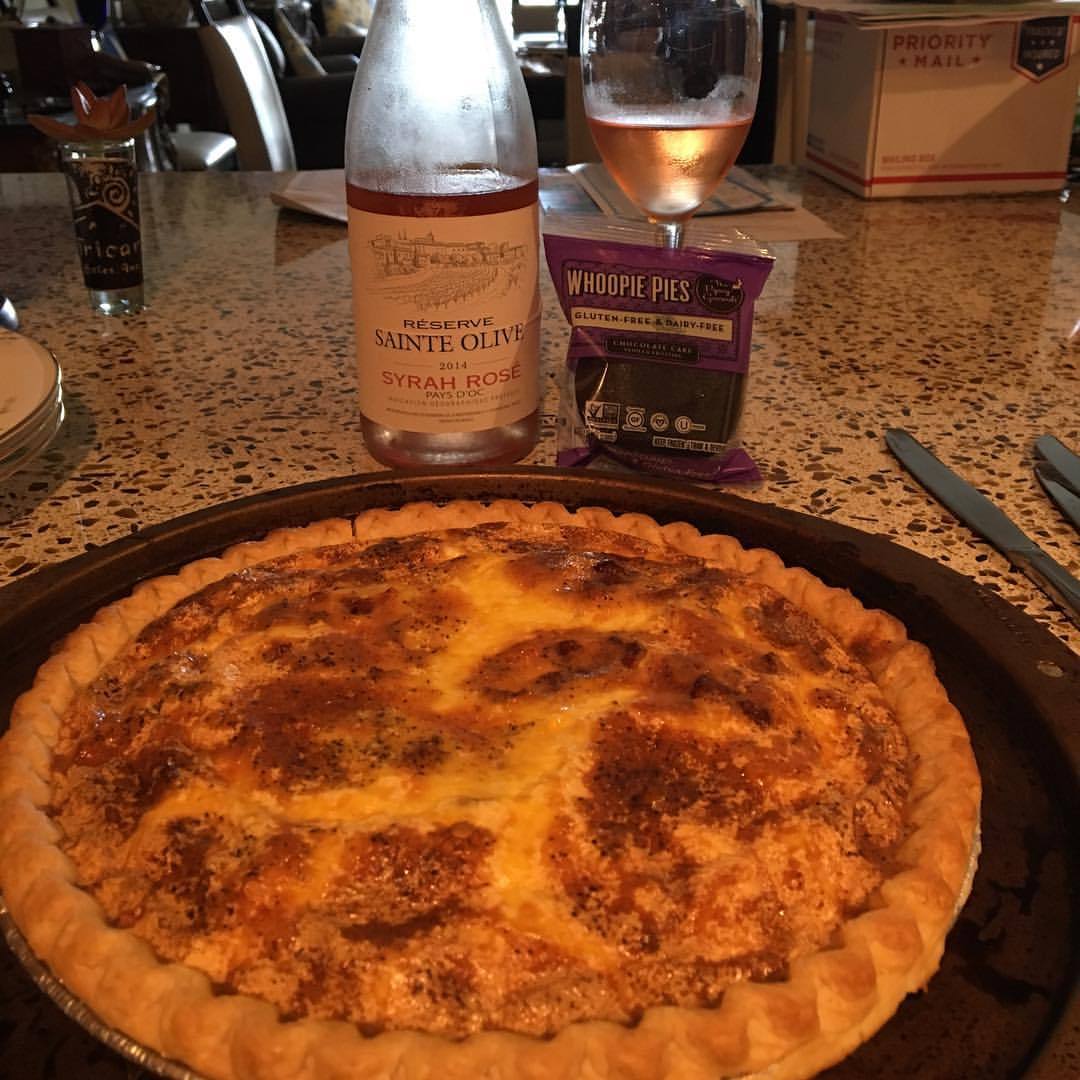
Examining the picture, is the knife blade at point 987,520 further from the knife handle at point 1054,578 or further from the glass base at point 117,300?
the glass base at point 117,300

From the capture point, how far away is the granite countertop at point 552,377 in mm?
1153

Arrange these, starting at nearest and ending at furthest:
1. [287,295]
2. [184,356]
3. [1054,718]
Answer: [1054,718] < [184,356] < [287,295]

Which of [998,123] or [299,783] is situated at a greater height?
[998,123]

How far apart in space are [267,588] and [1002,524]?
741 mm

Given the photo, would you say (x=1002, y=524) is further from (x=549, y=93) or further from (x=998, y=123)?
(x=549, y=93)

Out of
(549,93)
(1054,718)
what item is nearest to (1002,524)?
(1054,718)

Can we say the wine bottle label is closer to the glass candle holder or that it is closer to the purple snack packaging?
the purple snack packaging

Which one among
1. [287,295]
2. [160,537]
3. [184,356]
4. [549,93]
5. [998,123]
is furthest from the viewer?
[549,93]

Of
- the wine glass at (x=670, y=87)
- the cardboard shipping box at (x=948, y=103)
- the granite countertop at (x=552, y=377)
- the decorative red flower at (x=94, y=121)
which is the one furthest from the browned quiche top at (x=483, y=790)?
the cardboard shipping box at (x=948, y=103)

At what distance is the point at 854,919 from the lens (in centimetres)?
66

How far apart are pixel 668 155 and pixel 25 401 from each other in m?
0.84

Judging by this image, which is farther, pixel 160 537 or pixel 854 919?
pixel 160 537

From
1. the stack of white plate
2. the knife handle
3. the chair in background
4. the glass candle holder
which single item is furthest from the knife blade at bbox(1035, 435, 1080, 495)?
the chair in background

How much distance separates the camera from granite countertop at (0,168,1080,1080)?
3.78 ft
